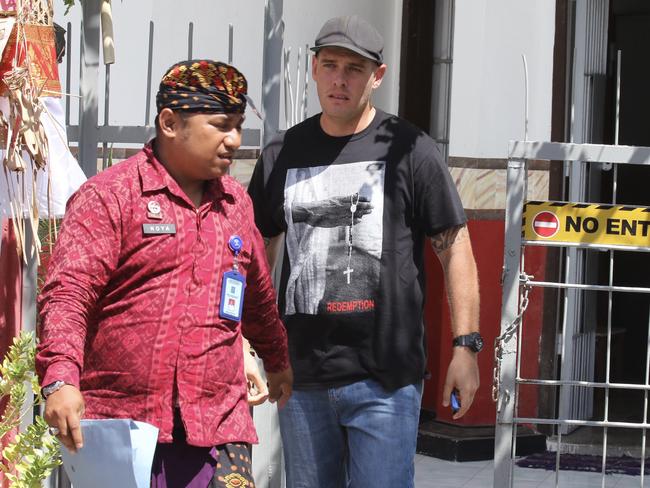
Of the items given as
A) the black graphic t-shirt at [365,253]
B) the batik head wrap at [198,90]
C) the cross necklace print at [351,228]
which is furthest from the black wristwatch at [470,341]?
the batik head wrap at [198,90]

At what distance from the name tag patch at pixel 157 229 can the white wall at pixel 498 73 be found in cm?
423

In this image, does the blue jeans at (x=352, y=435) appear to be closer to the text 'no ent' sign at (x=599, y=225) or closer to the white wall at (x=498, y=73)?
the text 'no ent' sign at (x=599, y=225)

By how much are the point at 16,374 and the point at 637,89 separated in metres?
9.25

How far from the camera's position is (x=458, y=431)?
745cm

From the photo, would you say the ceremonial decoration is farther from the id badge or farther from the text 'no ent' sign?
the text 'no ent' sign

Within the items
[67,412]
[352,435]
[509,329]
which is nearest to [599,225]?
[509,329]

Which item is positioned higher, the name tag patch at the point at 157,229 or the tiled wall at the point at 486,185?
the tiled wall at the point at 486,185

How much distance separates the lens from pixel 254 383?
4086 millimetres

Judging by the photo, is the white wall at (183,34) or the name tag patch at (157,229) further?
the white wall at (183,34)

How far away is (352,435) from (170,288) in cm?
97

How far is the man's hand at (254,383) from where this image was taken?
405 cm

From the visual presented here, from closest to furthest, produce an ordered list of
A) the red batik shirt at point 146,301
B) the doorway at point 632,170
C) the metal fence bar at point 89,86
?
the red batik shirt at point 146,301, the metal fence bar at point 89,86, the doorway at point 632,170

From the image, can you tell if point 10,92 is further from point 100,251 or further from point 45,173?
point 100,251

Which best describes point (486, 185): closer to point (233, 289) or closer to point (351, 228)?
point (351, 228)
